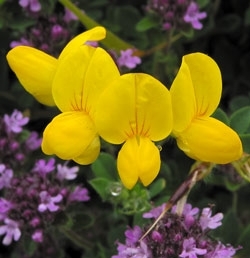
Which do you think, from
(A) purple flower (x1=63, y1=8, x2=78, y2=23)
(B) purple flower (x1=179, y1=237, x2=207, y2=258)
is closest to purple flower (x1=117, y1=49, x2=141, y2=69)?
(A) purple flower (x1=63, y1=8, x2=78, y2=23)

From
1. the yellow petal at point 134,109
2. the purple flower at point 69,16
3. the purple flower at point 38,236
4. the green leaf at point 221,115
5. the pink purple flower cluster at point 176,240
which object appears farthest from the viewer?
the purple flower at point 69,16

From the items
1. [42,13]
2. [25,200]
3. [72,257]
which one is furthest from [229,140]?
[72,257]

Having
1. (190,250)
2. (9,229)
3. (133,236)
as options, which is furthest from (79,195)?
(190,250)

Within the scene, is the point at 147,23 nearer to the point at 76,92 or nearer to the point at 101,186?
the point at 101,186

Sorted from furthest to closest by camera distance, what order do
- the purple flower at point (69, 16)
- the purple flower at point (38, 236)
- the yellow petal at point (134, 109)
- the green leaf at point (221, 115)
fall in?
the purple flower at point (69, 16) → the purple flower at point (38, 236) → the green leaf at point (221, 115) → the yellow petal at point (134, 109)

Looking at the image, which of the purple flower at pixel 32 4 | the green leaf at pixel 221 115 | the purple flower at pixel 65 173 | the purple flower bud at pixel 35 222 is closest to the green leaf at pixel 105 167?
the purple flower at pixel 65 173

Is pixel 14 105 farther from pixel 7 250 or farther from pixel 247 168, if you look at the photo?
pixel 247 168

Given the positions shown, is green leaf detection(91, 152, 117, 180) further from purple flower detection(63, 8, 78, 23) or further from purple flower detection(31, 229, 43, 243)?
purple flower detection(63, 8, 78, 23)

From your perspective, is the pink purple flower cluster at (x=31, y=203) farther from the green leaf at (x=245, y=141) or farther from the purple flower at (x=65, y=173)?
the green leaf at (x=245, y=141)
